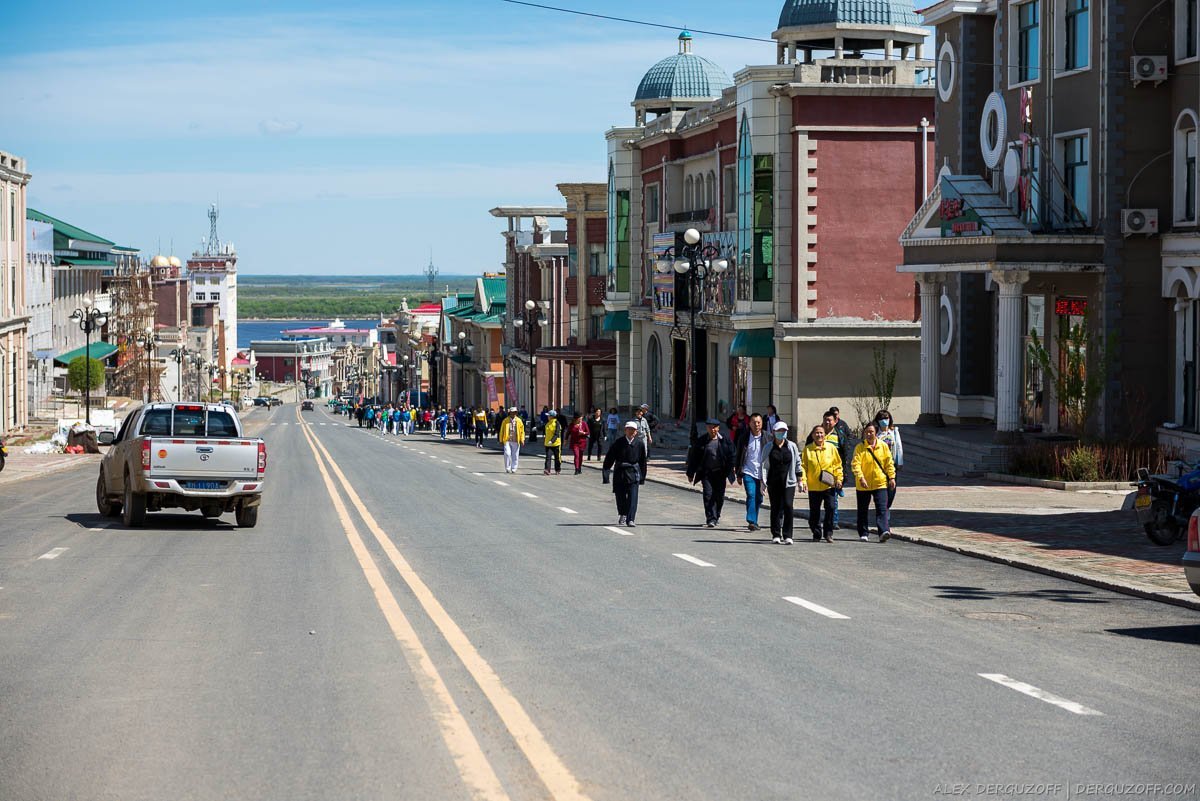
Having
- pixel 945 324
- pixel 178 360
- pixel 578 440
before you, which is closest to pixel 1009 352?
pixel 945 324

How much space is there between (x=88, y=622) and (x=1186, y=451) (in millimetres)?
22897

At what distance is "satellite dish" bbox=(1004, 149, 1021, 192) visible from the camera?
3722 cm

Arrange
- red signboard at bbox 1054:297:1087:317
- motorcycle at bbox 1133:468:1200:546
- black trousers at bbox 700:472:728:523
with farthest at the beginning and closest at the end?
red signboard at bbox 1054:297:1087:317, black trousers at bbox 700:472:728:523, motorcycle at bbox 1133:468:1200:546

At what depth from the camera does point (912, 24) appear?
163ft

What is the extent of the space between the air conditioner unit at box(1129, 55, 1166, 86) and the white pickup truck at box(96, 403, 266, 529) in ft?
64.2

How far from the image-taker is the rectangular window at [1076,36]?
34247 mm

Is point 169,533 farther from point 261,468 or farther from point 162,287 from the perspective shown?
point 162,287

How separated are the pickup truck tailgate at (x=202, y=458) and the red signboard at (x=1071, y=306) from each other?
19.5 m

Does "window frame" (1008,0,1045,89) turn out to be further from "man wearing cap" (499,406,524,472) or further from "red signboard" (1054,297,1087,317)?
"man wearing cap" (499,406,524,472)

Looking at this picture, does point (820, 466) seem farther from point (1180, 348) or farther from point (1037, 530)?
point (1180, 348)

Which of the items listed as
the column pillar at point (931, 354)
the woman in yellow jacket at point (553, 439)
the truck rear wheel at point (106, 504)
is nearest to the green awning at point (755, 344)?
the column pillar at point (931, 354)

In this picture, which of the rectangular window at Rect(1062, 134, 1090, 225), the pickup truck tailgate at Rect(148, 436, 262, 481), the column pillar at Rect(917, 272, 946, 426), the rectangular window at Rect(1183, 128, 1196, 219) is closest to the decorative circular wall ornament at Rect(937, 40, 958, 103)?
the column pillar at Rect(917, 272, 946, 426)

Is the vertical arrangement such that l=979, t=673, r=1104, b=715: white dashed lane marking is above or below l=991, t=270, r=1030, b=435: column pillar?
below

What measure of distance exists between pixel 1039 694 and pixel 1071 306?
85.3 ft
